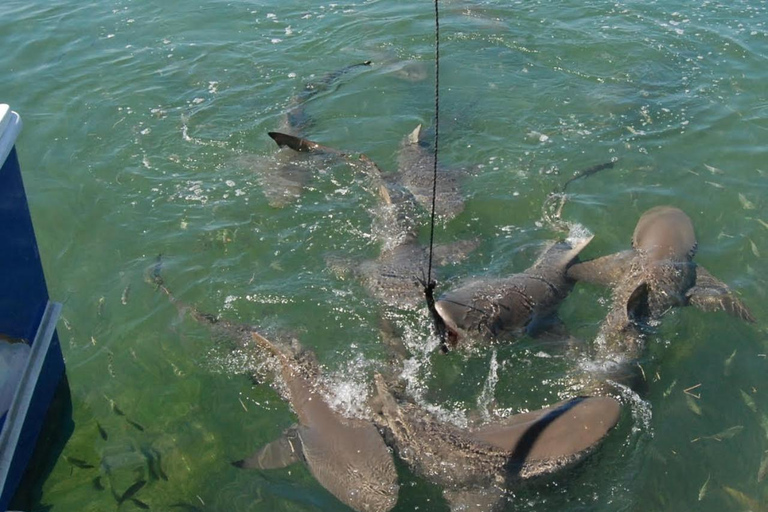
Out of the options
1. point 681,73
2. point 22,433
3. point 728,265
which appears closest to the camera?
point 22,433

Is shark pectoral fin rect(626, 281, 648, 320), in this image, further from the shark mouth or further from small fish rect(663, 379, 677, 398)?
the shark mouth

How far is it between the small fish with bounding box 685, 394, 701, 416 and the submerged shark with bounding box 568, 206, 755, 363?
1.90ft

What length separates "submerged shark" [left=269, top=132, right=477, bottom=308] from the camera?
706 cm

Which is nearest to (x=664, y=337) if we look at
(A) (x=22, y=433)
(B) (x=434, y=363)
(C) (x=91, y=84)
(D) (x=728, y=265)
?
(D) (x=728, y=265)

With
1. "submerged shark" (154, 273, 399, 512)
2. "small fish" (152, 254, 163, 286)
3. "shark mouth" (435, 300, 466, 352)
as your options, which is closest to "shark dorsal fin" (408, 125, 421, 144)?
"shark mouth" (435, 300, 466, 352)

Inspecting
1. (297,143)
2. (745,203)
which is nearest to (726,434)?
(745,203)

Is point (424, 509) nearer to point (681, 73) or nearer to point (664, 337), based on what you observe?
point (664, 337)

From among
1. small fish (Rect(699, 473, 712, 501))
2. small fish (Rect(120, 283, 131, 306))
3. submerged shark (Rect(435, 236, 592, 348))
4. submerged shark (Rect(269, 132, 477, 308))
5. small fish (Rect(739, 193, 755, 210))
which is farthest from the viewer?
small fish (Rect(739, 193, 755, 210))

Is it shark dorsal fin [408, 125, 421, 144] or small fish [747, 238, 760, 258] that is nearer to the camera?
small fish [747, 238, 760, 258]

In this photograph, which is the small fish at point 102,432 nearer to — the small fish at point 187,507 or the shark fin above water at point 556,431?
the small fish at point 187,507

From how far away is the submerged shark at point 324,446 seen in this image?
5078 mm

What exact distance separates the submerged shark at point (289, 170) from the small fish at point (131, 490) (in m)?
3.95

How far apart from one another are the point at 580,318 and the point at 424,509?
9.11 ft

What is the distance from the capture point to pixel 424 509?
5.21 m
